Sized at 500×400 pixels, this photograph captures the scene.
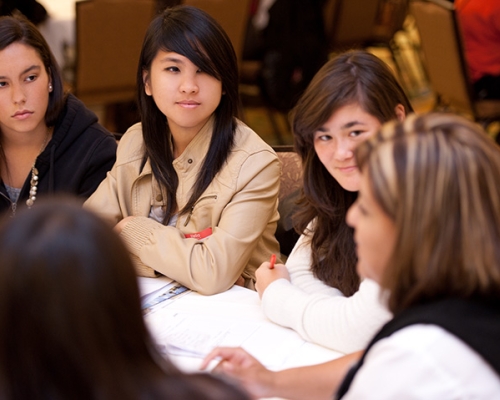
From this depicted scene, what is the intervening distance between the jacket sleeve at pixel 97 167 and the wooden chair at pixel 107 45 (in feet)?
6.07

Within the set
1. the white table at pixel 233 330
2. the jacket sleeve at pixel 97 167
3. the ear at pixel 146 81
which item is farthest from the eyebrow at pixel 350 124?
the jacket sleeve at pixel 97 167

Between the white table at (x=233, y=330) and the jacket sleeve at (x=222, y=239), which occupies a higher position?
the jacket sleeve at (x=222, y=239)

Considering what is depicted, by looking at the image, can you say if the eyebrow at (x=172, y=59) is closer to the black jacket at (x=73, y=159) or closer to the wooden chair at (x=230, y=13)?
the black jacket at (x=73, y=159)

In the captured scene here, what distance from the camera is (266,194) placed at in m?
2.04

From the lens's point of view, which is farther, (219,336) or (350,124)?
(350,124)

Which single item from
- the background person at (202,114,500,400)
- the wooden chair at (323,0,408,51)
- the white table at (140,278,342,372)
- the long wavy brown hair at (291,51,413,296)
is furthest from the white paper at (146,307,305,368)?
the wooden chair at (323,0,408,51)

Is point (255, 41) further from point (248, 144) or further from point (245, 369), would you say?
point (245, 369)

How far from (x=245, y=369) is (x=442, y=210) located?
55 centimetres

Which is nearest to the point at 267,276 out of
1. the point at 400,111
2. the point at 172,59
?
the point at 400,111

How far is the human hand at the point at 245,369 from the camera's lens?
1.37 meters

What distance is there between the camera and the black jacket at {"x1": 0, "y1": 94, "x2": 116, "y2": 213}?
2.39 metres

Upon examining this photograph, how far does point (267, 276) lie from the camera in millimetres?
1755

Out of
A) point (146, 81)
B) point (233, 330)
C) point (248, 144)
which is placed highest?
point (146, 81)

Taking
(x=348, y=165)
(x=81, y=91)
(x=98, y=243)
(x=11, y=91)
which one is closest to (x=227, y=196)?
(x=348, y=165)
